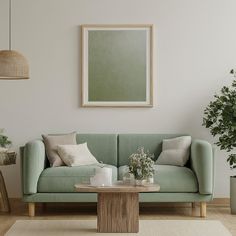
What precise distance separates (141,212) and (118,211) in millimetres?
1325

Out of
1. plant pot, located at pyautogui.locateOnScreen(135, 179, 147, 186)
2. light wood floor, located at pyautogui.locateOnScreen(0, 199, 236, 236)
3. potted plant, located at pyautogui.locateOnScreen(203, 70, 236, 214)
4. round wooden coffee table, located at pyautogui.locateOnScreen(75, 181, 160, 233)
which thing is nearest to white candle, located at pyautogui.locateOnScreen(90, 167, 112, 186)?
round wooden coffee table, located at pyautogui.locateOnScreen(75, 181, 160, 233)

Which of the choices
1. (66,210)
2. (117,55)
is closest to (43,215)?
(66,210)

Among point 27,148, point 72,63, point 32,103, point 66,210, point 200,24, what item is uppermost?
point 200,24

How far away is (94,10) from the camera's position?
7.39 m

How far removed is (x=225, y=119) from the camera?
6.73 meters

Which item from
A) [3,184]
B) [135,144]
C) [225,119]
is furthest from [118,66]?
[3,184]

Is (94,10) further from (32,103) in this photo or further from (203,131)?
(203,131)

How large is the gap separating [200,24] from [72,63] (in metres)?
1.59

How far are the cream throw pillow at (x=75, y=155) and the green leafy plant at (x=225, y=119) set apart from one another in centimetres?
136

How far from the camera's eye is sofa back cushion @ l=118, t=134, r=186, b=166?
7.14 m

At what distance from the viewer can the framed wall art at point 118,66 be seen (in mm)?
7391

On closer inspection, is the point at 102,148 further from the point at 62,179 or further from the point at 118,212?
the point at 118,212

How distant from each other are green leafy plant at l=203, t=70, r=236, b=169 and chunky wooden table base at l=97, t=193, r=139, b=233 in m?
1.66

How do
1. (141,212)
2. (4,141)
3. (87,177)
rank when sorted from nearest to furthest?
(87,177), (141,212), (4,141)
